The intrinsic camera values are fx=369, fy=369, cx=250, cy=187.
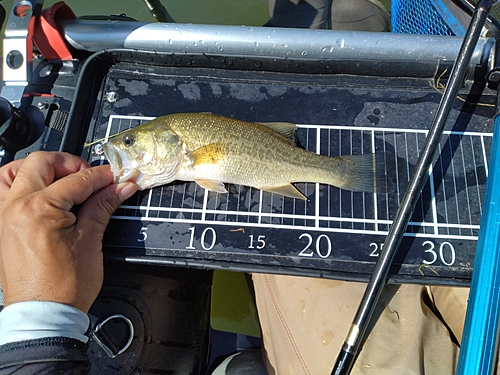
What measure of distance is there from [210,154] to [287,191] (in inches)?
17.2

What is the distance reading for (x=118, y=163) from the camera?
6.11 feet

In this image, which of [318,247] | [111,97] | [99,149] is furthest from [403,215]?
[111,97]

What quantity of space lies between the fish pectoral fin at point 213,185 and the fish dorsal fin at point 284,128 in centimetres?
41

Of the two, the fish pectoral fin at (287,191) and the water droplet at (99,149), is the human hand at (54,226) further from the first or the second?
the fish pectoral fin at (287,191)

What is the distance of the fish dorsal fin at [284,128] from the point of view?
6.49 ft

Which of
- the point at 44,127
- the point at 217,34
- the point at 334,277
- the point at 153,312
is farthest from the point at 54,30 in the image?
the point at 334,277

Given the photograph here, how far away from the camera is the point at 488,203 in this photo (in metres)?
1.63

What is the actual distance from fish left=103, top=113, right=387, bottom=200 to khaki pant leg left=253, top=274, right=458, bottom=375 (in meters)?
0.51

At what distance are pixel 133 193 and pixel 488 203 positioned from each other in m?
1.67

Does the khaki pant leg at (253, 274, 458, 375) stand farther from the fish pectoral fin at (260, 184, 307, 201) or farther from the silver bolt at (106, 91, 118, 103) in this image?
the silver bolt at (106, 91, 118, 103)

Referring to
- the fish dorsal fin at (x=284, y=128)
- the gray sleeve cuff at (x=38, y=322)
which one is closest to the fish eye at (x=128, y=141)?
the fish dorsal fin at (x=284, y=128)

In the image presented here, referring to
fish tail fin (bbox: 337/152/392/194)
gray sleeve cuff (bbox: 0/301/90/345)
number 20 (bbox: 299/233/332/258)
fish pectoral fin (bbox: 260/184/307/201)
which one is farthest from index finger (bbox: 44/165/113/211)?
fish tail fin (bbox: 337/152/392/194)

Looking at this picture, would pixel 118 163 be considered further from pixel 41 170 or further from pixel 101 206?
pixel 41 170

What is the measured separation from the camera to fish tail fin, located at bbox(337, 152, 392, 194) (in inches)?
73.7
